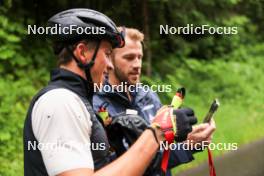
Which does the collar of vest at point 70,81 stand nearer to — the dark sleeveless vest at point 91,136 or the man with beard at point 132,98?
the dark sleeveless vest at point 91,136

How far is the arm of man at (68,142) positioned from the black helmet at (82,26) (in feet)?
1.30

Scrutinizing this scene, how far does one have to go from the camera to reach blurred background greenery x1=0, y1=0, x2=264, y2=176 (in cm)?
753

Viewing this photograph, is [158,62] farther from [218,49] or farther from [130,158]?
[130,158]

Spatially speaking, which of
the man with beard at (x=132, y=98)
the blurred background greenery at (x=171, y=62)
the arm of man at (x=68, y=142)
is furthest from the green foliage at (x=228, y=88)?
the arm of man at (x=68, y=142)

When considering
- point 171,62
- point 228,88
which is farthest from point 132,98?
point 228,88

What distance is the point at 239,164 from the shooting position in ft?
23.5

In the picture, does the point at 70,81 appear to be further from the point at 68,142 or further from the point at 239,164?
the point at 239,164

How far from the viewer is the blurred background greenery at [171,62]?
753 cm

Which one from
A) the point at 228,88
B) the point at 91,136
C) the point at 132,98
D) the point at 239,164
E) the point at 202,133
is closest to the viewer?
the point at 91,136

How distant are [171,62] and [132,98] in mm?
7658

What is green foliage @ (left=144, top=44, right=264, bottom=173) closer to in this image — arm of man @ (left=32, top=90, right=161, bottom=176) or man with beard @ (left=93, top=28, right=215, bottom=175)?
man with beard @ (left=93, top=28, right=215, bottom=175)

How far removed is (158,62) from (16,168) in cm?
547

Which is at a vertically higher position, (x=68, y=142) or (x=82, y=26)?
(x=82, y=26)

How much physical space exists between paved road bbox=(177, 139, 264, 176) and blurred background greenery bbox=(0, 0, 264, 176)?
0.18 m
